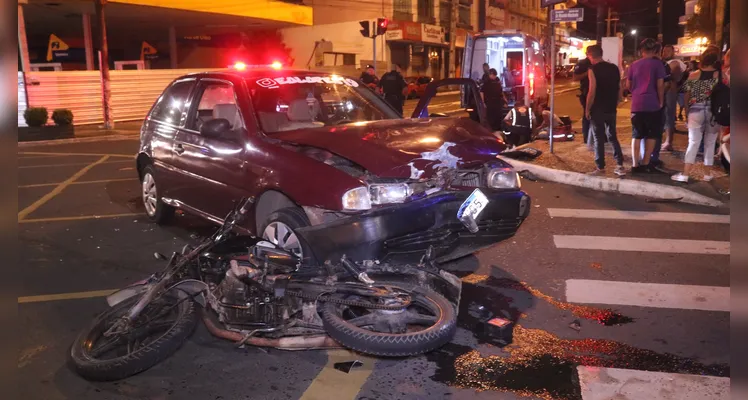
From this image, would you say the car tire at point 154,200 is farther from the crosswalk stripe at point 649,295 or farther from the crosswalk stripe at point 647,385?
the crosswalk stripe at point 647,385

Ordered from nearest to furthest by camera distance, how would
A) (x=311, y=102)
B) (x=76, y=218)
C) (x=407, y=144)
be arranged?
(x=407, y=144) < (x=311, y=102) < (x=76, y=218)

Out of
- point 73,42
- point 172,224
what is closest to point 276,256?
point 172,224

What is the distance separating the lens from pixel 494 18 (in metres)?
57.2

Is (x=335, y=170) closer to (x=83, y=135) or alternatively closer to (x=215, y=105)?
(x=215, y=105)

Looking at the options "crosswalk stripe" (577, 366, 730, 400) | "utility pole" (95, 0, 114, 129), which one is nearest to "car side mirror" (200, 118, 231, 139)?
"crosswalk stripe" (577, 366, 730, 400)

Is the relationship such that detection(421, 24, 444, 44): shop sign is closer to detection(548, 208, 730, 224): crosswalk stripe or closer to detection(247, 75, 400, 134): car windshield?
detection(548, 208, 730, 224): crosswalk stripe

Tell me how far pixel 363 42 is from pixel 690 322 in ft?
119

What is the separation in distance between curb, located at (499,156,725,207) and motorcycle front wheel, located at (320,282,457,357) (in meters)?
5.45

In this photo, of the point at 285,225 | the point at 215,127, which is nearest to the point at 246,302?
the point at 285,225

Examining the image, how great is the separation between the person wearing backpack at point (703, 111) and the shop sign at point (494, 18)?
48.4 m

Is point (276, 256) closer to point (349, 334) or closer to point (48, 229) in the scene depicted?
point (349, 334)

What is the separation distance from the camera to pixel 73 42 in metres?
32.1

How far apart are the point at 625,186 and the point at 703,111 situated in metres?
1.53

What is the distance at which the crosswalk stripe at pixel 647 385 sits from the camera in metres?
3.39
